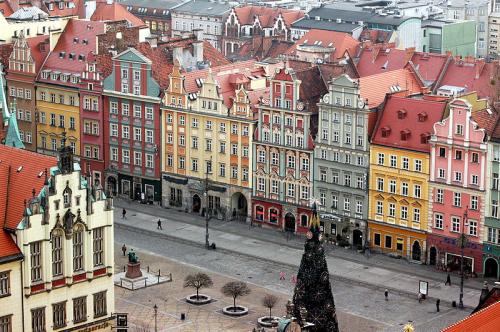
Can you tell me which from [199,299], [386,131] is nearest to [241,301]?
[199,299]

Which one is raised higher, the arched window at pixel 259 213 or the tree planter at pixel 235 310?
the arched window at pixel 259 213

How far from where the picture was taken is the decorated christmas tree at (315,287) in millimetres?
93938

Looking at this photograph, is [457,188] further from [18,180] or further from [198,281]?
[18,180]

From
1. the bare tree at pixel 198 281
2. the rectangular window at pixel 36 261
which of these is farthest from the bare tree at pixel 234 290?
the rectangular window at pixel 36 261

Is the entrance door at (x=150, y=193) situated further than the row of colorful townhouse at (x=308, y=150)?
Yes

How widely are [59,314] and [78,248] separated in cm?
580

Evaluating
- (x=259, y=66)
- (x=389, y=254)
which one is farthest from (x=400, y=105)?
(x=259, y=66)

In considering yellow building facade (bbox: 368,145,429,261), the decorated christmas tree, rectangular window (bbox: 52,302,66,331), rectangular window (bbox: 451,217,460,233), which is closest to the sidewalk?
yellow building facade (bbox: 368,145,429,261)

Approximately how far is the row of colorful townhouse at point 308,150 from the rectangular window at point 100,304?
49.5m

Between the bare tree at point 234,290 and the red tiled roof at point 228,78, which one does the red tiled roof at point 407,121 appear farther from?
the bare tree at point 234,290

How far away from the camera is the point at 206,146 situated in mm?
189125

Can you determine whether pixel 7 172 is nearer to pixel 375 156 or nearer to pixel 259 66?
pixel 375 156

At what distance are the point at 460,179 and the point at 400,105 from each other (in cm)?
1203

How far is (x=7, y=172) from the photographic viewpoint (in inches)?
5005
